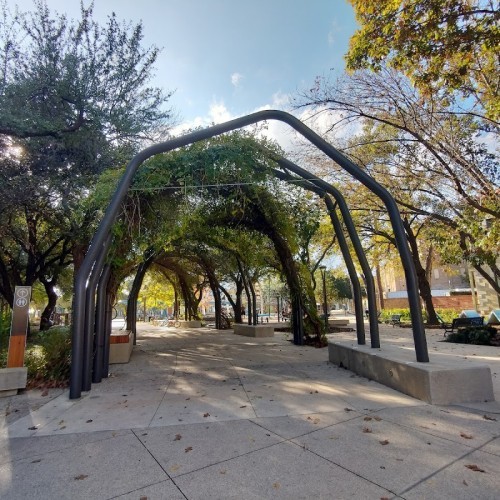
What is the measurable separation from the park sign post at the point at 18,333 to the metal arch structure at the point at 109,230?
1.15 metres

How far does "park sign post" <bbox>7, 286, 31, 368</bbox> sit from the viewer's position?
19.3ft

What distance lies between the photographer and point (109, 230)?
5.69 m

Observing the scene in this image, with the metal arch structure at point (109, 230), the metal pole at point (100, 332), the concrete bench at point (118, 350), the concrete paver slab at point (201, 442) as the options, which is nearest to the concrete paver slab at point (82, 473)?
the concrete paver slab at point (201, 442)

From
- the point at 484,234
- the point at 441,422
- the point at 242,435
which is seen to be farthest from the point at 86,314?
the point at 484,234

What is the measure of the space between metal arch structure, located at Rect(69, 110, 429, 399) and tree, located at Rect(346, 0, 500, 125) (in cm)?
200

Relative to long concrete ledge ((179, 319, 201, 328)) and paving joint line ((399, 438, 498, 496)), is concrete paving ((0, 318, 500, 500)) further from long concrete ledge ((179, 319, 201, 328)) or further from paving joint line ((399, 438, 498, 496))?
long concrete ledge ((179, 319, 201, 328))

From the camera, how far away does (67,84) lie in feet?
26.9

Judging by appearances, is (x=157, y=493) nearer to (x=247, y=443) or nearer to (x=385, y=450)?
(x=247, y=443)

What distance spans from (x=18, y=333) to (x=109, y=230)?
2.37 m

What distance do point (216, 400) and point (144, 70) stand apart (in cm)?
875

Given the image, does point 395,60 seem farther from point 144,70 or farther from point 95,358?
point 95,358

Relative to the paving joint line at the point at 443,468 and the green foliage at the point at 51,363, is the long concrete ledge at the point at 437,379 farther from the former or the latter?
the green foliage at the point at 51,363

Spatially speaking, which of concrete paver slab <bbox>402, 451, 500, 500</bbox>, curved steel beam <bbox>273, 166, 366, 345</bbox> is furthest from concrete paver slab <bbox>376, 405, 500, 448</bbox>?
curved steel beam <bbox>273, 166, 366, 345</bbox>

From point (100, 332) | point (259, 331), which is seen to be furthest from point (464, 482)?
point (259, 331)
